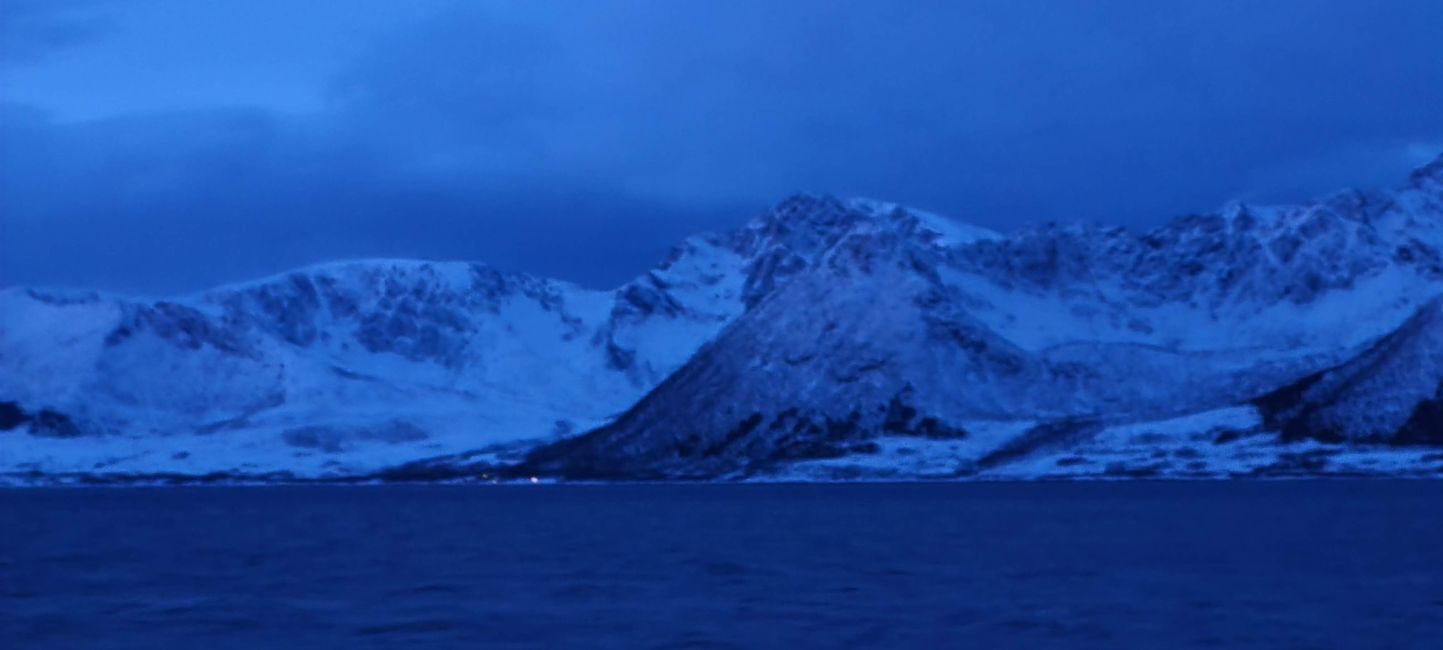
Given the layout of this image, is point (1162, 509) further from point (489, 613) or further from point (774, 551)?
point (489, 613)

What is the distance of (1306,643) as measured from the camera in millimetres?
55438

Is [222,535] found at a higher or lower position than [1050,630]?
higher

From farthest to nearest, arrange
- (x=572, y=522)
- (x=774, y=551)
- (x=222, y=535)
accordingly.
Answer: (x=572, y=522) < (x=222, y=535) < (x=774, y=551)

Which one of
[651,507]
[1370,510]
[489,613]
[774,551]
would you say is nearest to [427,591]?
[489,613]

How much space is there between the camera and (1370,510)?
15350 centimetres

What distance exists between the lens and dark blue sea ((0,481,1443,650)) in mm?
58500

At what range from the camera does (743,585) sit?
254 feet

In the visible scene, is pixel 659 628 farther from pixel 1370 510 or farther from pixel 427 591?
pixel 1370 510

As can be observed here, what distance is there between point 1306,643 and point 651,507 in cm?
13803

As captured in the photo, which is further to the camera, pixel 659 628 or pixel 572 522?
pixel 572 522

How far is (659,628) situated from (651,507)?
13085 cm

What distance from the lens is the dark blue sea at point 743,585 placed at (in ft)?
192

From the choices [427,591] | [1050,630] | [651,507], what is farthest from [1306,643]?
[651,507]

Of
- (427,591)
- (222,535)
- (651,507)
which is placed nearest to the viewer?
(427,591)
